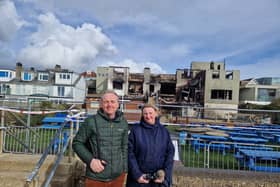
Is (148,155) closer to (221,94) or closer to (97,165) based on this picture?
(97,165)

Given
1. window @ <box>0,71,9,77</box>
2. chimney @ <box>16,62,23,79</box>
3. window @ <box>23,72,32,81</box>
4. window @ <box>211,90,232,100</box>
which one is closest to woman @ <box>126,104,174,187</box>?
window @ <box>211,90,232,100</box>

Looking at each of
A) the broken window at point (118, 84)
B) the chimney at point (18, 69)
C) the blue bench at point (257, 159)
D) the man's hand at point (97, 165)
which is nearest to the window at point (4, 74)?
the chimney at point (18, 69)

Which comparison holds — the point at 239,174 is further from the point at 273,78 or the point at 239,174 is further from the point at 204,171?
the point at 273,78

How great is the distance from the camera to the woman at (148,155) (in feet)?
9.31

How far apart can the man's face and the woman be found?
1.30 feet

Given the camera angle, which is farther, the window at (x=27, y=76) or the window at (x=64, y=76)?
the window at (x=27, y=76)

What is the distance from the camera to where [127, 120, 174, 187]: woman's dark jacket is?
2.85 meters

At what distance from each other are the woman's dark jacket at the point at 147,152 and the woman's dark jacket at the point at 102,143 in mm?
174

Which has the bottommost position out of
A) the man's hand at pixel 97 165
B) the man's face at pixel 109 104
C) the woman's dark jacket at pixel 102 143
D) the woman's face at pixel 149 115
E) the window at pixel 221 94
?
the man's hand at pixel 97 165

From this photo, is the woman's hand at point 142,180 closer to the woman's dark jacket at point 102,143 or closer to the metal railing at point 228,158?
the woman's dark jacket at point 102,143

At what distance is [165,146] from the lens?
116 inches

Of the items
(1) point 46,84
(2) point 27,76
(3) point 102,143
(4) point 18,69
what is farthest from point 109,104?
(4) point 18,69

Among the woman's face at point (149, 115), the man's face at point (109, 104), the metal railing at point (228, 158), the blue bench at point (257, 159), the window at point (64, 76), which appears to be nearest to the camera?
the man's face at point (109, 104)

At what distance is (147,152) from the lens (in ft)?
9.35
